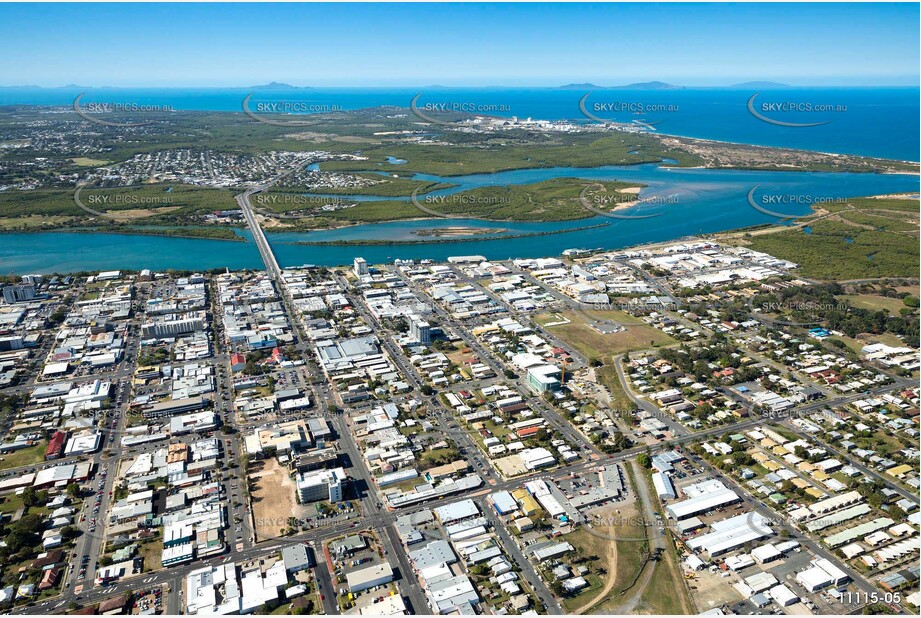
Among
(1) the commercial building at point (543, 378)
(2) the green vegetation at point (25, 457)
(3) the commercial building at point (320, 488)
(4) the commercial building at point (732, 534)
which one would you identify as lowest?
(4) the commercial building at point (732, 534)

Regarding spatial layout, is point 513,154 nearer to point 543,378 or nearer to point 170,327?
point 170,327

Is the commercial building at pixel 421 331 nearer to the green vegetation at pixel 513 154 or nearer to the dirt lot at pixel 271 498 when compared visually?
the dirt lot at pixel 271 498

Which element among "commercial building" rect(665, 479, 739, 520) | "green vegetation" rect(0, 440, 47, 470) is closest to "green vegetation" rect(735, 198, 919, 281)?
"commercial building" rect(665, 479, 739, 520)

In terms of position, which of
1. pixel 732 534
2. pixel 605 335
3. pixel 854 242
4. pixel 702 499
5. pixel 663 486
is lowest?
pixel 732 534

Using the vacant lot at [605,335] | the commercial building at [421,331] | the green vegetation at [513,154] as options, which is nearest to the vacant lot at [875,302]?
the vacant lot at [605,335]

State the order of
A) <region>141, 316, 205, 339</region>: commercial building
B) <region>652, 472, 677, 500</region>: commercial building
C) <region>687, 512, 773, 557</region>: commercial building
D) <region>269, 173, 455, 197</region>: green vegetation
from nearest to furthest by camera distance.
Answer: <region>687, 512, 773, 557</region>: commercial building < <region>652, 472, 677, 500</region>: commercial building < <region>141, 316, 205, 339</region>: commercial building < <region>269, 173, 455, 197</region>: green vegetation

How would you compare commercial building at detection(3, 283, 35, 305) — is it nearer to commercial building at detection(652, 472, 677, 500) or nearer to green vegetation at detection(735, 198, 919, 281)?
commercial building at detection(652, 472, 677, 500)

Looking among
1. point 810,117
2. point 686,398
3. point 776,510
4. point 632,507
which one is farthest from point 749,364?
point 810,117

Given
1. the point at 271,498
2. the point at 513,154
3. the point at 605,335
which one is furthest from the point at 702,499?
the point at 513,154
